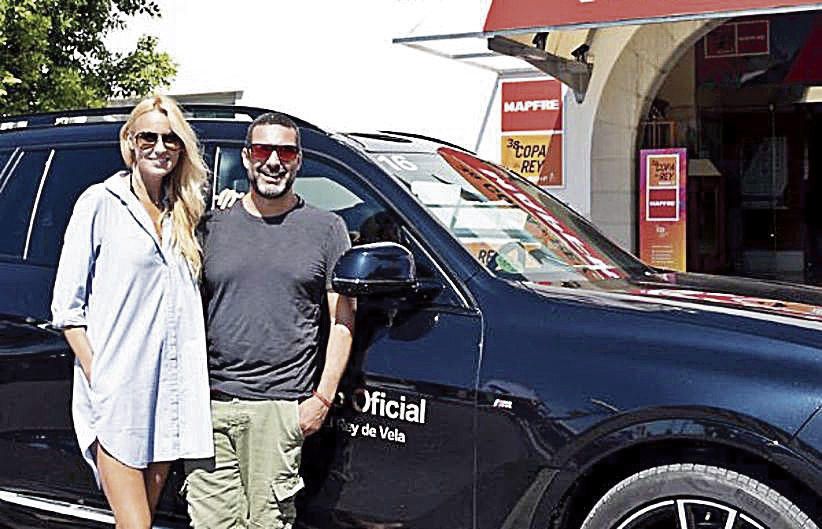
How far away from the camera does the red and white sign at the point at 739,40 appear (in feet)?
37.4

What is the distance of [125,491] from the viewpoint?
351cm

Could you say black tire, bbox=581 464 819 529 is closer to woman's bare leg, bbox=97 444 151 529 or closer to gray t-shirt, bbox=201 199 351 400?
gray t-shirt, bbox=201 199 351 400

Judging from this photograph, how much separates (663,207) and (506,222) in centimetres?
668

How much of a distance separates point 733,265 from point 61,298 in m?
10.2

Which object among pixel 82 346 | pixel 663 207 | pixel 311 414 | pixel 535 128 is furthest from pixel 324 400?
pixel 535 128

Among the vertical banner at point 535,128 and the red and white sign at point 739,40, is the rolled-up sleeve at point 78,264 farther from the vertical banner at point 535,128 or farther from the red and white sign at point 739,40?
the red and white sign at point 739,40

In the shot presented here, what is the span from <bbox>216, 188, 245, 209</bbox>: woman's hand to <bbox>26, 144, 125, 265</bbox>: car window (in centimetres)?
63

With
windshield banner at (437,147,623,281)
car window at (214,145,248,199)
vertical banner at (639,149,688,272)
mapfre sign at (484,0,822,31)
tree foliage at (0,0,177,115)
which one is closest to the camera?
car window at (214,145,248,199)

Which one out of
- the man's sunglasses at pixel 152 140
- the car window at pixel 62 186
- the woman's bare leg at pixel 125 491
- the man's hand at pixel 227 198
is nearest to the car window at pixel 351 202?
the man's hand at pixel 227 198

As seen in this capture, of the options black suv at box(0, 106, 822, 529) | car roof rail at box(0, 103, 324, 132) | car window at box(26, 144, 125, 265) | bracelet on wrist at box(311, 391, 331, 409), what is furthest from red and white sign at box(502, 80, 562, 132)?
bracelet on wrist at box(311, 391, 331, 409)

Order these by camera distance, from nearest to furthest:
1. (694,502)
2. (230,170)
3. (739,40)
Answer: (694,502) < (230,170) < (739,40)

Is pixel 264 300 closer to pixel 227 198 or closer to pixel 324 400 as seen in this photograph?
pixel 324 400

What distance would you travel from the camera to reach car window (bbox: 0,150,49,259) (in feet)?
14.9

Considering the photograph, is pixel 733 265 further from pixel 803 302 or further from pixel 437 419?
pixel 437 419
